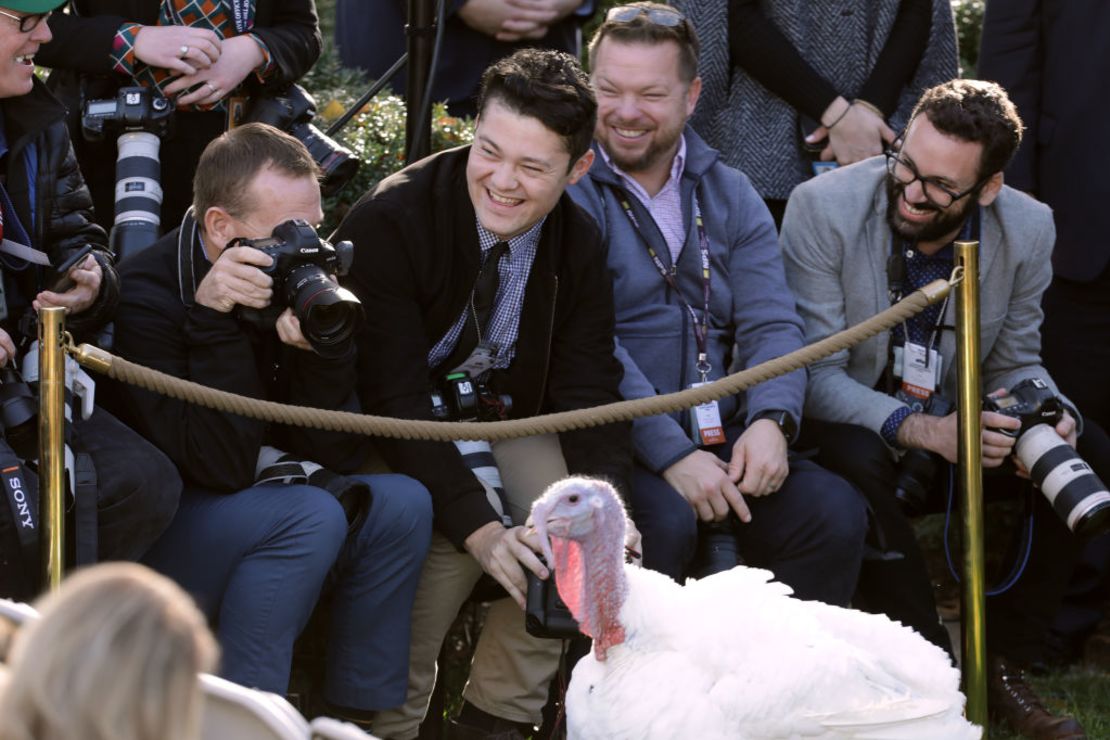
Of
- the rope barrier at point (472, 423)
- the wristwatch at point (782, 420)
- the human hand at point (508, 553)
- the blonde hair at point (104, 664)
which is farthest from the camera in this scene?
the wristwatch at point (782, 420)

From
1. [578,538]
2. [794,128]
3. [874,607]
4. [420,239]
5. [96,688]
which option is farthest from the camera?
[794,128]

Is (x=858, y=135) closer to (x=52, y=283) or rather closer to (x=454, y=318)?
(x=454, y=318)

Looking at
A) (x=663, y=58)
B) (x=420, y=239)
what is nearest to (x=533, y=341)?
(x=420, y=239)

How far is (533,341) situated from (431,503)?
0.58m

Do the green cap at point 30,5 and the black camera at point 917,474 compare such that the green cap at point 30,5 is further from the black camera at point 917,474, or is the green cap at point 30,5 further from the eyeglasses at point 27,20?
the black camera at point 917,474

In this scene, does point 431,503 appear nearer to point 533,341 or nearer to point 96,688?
point 533,341

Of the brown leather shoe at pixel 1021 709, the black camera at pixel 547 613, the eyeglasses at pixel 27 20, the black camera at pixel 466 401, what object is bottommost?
the brown leather shoe at pixel 1021 709

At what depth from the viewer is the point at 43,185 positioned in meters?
4.13

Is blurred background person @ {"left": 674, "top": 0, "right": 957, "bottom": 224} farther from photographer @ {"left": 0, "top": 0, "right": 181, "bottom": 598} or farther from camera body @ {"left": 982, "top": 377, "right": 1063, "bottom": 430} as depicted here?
photographer @ {"left": 0, "top": 0, "right": 181, "bottom": 598}

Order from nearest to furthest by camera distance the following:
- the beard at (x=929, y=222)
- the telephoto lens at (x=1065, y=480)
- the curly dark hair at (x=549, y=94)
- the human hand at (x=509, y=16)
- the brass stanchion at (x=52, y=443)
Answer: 1. the brass stanchion at (x=52, y=443)
2. the curly dark hair at (x=549, y=94)
3. the telephoto lens at (x=1065, y=480)
4. the beard at (x=929, y=222)
5. the human hand at (x=509, y=16)

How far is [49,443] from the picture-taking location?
143 inches

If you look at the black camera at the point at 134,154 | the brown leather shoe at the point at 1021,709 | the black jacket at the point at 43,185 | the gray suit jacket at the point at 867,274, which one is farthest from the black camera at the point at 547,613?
the brown leather shoe at the point at 1021,709

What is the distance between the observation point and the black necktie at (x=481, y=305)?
14.5 ft

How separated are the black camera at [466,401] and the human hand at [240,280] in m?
0.67
